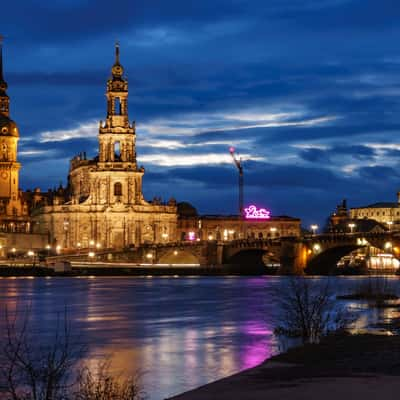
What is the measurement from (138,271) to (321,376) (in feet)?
425

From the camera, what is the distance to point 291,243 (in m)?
153

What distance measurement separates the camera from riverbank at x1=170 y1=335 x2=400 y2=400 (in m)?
23.9

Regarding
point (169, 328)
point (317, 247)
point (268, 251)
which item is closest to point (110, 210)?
point (268, 251)

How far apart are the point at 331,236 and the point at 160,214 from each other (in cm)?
4965

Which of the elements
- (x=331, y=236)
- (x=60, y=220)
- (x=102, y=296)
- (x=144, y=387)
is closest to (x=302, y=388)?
(x=144, y=387)

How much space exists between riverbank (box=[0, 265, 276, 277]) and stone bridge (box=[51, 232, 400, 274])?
6.51ft

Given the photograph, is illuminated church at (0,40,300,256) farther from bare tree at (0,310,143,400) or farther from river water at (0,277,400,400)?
bare tree at (0,310,143,400)

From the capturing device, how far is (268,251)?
522 ft

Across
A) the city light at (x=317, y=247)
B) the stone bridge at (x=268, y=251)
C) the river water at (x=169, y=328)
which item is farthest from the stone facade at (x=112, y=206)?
the river water at (x=169, y=328)

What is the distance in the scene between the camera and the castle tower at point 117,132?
183 metres

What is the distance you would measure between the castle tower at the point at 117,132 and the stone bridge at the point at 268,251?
20.7m

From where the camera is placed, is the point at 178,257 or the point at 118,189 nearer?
the point at 178,257

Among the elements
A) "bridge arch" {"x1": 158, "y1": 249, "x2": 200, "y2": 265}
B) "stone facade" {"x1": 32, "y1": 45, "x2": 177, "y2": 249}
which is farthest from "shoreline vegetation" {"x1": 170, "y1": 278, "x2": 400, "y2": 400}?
"stone facade" {"x1": 32, "y1": 45, "x2": 177, "y2": 249}

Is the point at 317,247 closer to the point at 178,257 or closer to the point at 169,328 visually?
the point at 178,257
